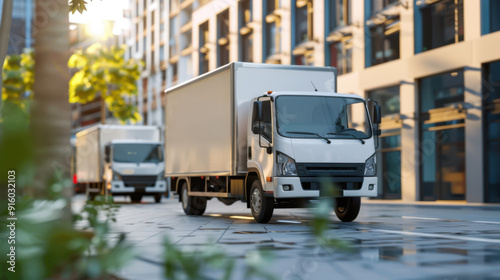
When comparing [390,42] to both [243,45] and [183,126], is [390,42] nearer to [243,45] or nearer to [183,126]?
[183,126]

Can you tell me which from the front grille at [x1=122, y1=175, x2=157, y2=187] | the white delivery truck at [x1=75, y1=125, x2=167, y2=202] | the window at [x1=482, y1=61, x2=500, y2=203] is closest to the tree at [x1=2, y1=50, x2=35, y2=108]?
the white delivery truck at [x1=75, y1=125, x2=167, y2=202]

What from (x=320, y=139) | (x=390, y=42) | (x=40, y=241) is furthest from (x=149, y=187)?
(x=40, y=241)

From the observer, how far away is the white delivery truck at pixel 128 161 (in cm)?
2717

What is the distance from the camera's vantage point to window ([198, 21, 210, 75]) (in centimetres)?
4728

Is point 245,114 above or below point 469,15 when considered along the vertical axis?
below

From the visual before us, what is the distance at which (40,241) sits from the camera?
2162 millimetres

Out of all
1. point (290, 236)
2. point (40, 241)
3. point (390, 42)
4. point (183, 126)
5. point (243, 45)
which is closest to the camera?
point (40, 241)

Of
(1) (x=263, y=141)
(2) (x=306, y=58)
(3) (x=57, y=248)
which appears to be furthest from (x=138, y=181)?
(3) (x=57, y=248)

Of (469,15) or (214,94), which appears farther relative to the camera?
(469,15)

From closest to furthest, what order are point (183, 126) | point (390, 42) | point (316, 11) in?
1. point (183, 126)
2. point (390, 42)
3. point (316, 11)

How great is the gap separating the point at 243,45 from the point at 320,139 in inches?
1125

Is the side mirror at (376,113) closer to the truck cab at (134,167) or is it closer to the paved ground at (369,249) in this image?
the paved ground at (369,249)

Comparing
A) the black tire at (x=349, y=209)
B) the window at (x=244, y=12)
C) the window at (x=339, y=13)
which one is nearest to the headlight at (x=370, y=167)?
the black tire at (x=349, y=209)

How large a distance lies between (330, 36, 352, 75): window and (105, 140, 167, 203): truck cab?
835 cm
